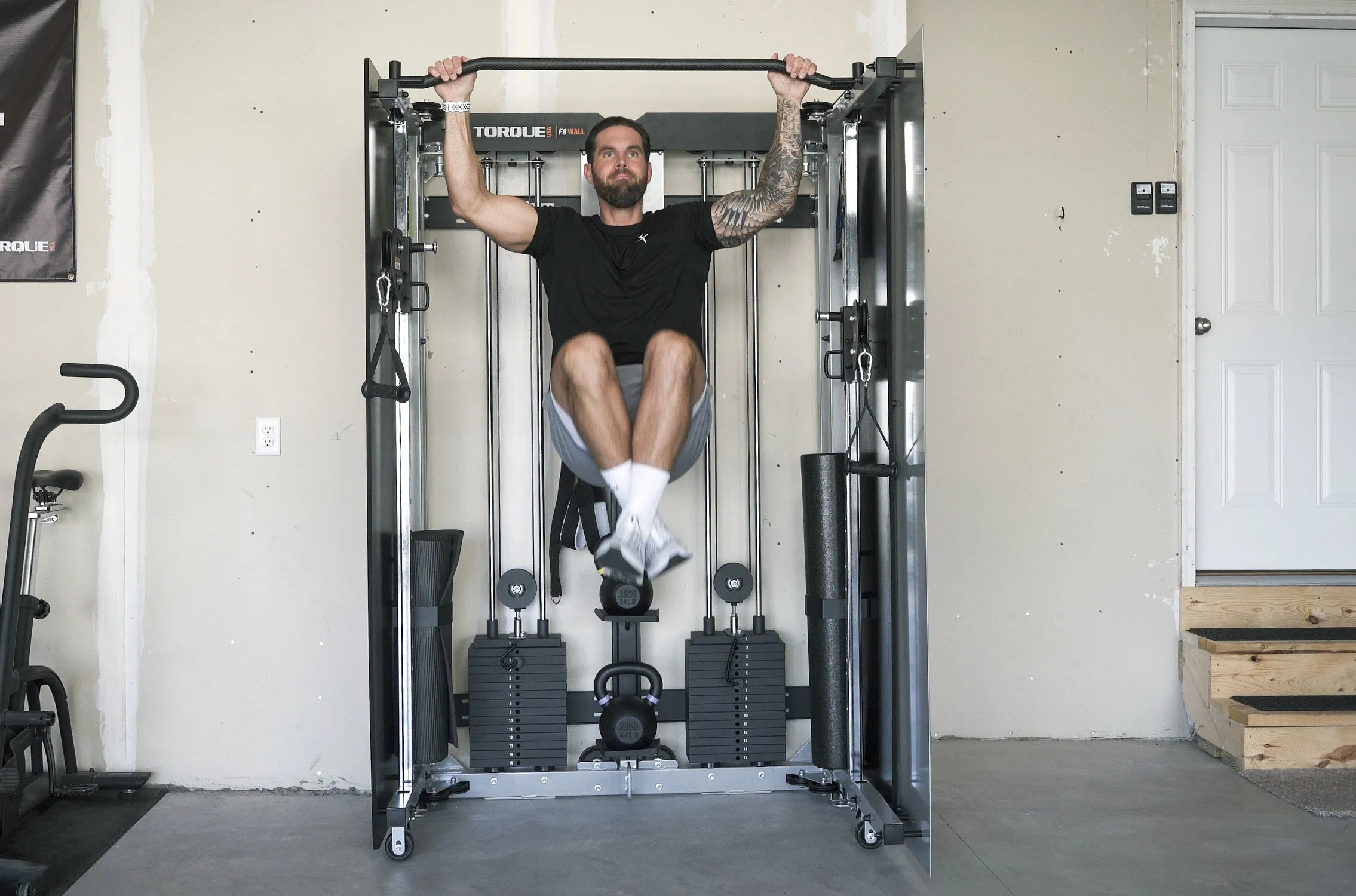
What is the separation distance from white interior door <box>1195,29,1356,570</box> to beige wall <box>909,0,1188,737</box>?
189 millimetres

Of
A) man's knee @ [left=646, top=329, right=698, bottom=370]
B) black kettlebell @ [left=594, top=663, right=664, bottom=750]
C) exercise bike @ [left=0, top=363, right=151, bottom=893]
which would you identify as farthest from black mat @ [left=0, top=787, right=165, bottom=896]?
man's knee @ [left=646, top=329, right=698, bottom=370]

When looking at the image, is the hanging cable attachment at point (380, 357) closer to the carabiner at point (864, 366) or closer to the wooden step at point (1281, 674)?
the carabiner at point (864, 366)

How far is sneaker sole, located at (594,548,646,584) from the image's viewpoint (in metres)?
2.56

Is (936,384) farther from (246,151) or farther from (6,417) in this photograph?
(6,417)

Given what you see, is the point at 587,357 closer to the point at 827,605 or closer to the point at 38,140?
the point at 827,605

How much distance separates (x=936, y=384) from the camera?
3684 mm

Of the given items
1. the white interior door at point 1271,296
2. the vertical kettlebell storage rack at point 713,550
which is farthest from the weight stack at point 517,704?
the white interior door at point 1271,296

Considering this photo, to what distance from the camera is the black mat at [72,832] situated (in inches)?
102

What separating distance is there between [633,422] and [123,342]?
169 cm

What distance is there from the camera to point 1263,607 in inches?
146

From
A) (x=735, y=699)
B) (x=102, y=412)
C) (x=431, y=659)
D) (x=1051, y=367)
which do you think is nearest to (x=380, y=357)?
(x=102, y=412)

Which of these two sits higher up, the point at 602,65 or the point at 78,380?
the point at 602,65

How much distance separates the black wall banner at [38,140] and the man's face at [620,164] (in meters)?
1.69

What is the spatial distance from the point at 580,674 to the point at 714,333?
46.2 inches
